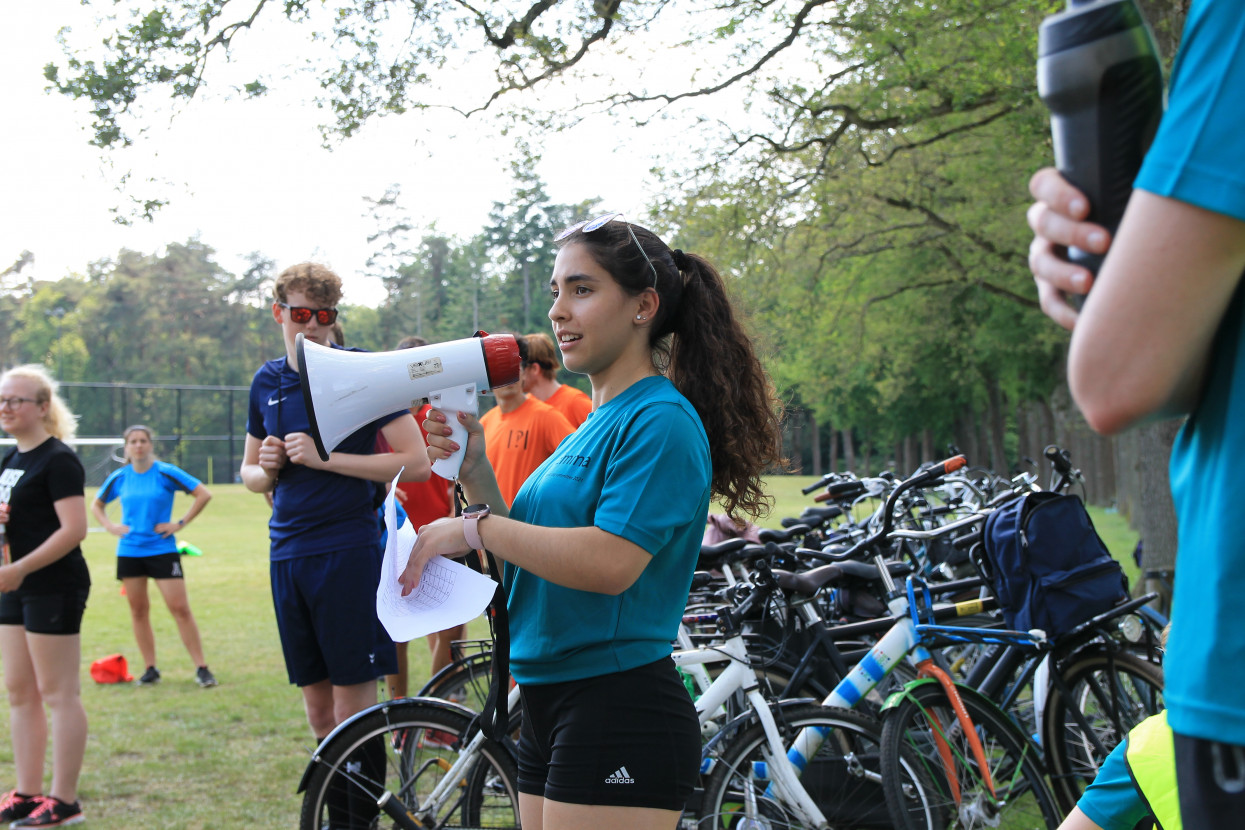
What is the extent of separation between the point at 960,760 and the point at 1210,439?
123 inches

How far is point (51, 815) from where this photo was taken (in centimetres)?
469

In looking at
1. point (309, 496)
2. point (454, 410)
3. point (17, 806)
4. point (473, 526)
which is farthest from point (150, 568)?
point (473, 526)

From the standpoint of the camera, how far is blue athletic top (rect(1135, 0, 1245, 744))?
2.88 ft

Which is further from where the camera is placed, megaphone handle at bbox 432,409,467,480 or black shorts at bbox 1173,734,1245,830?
megaphone handle at bbox 432,409,467,480

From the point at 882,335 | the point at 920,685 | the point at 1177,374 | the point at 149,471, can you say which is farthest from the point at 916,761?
the point at 882,335

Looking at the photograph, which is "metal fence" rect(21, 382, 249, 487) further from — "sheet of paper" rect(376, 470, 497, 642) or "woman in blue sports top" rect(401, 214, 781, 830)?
"woman in blue sports top" rect(401, 214, 781, 830)

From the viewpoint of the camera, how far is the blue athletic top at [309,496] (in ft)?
12.7

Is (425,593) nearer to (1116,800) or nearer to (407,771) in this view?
(1116,800)

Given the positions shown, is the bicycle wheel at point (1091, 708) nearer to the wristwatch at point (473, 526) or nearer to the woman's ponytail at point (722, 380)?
the woman's ponytail at point (722, 380)

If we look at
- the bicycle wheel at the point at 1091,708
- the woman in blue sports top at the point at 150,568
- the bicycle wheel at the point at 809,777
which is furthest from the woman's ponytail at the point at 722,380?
the woman in blue sports top at the point at 150,568

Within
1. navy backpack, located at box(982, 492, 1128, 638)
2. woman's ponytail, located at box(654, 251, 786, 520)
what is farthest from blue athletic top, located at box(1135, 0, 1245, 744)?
navy backpack, located at box(982, 492, 1128, 638)

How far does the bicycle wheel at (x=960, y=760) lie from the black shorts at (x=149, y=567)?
644 centimetres

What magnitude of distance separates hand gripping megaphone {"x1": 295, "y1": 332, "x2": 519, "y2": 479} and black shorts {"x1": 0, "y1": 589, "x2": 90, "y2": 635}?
2.68 metres

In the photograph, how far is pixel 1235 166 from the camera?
2.84ft
